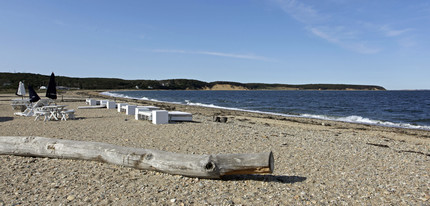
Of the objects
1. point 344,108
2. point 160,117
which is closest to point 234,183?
point 160,117

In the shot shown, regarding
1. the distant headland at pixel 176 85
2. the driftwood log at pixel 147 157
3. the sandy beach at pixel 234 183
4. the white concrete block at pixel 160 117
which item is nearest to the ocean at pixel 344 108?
the white concrete block at pixel 160 117

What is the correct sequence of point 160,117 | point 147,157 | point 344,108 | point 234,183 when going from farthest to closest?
point 344,108 < point 160,117 < point 147,157 < point 234,183

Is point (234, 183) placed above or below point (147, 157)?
below

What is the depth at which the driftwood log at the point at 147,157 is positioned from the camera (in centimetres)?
454

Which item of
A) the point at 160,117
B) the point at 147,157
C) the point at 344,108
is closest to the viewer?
the point at 147,157

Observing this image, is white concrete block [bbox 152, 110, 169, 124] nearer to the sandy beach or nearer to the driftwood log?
the sandy beach

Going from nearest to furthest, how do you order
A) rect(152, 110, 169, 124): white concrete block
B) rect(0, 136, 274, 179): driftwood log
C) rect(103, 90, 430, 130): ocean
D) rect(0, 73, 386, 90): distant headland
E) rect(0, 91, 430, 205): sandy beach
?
rect(0, 91, 430, 205): sandy beach → rect(0, 136, 274, 179): driftwood log → rect(152, 110, 169, 124): white concrete block → rect(103, 90, 430, 130): ocean → rect(0, 73, 386, 90): distant headland

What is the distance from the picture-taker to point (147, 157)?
16.5 ft

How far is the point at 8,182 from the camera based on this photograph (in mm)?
4555

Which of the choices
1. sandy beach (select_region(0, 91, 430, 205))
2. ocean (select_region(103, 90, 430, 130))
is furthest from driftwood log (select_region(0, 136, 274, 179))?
ocean (select_region(103, 90, 430, 130))

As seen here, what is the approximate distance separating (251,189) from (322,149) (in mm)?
4084

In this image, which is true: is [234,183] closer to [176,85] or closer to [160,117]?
[160,117]

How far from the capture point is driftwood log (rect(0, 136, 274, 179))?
4.54m

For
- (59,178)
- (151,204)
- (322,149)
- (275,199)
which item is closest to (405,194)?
(275,199)
